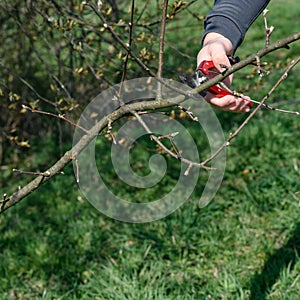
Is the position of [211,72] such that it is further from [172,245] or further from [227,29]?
[172,245]

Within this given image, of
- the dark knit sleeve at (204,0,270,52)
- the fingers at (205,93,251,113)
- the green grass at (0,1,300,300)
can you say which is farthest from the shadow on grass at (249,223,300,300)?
the dark knit sleeve at (204,0,270,52)

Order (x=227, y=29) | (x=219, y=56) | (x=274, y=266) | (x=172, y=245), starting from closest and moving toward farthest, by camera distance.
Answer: (x=219, y=56) → (x=227, y=29) → (x=274, y=266) → (x=172, y=245)

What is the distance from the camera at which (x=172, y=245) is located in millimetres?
2949

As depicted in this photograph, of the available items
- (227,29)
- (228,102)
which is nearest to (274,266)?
(228,102)

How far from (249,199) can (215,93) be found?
5.45ft

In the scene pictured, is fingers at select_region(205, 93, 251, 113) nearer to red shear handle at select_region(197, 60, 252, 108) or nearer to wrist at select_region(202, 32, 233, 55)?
red shear handle at select_region(197, 60, 252, 108)

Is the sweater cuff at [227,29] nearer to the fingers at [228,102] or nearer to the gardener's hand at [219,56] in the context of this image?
the gardener's hand at [219,56]

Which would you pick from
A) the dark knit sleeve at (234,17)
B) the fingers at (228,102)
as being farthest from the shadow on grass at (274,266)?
the dark knit sleeve at (234,17)

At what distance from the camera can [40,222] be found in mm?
3348

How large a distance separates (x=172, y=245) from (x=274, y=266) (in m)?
0.56

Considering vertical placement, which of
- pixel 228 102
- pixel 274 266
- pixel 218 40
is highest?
pixel 218 40

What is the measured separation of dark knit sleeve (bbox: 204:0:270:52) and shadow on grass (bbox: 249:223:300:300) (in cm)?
126

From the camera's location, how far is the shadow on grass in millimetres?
2574

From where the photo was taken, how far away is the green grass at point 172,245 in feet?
8.73
